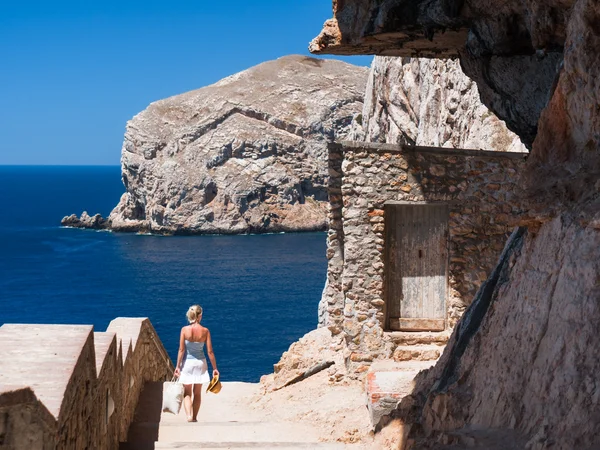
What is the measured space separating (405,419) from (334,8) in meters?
5.84

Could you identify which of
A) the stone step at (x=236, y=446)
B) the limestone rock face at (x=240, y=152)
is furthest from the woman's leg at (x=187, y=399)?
the limestone rock face at (x=240, y=152)

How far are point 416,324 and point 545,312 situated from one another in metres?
7.03

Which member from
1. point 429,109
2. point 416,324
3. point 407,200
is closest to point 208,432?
point 416,324

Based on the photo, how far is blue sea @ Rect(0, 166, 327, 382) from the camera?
5066cm

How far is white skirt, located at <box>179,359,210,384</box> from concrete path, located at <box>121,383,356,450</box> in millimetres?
555

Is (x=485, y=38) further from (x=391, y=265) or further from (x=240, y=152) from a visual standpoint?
(x=240, y=152)

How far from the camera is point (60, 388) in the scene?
5246 mm

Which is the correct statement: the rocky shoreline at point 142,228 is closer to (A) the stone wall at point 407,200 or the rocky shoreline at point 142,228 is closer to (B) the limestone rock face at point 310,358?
(B) the limestone rock face at point 310,358

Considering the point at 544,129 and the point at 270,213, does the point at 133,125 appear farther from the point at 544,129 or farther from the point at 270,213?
the point at 544,129

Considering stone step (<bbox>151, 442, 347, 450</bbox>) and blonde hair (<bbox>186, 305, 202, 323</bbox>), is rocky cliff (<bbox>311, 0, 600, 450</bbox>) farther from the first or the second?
blonde hair (<bbox>186, 305, 202, 323</bbox>)

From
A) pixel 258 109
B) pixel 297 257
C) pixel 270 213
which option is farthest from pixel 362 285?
pixel 258 109

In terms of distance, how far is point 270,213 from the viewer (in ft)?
348

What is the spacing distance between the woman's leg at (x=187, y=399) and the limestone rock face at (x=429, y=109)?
29.1ft

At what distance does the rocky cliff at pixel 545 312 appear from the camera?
4.76 m
